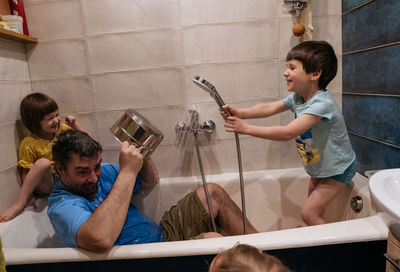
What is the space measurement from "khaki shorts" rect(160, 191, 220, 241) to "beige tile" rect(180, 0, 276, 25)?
0.89 metres

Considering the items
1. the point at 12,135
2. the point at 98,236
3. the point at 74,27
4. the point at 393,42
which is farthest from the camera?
the point at 74,27

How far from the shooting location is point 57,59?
5.15 ft

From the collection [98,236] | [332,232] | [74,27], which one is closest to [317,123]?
[332,232]

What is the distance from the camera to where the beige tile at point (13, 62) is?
1387 millimetres

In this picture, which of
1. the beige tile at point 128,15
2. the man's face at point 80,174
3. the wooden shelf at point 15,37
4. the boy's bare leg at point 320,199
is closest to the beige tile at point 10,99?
the wooden shelf at point 15,37

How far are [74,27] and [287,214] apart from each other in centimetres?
148

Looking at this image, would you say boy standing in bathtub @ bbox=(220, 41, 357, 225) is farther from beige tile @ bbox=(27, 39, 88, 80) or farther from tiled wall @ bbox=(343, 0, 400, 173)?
beige tile @ bbox=(27, 39, 88, 80)

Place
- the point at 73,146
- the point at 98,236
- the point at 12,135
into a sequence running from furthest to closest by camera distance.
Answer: the point at 12,135
the point at 73,146
the point at 98,236

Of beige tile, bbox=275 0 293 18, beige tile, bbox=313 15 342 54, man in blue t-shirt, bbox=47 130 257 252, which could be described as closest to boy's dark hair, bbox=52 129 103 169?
man in blue t-shirt, bbox=47 130 257 252

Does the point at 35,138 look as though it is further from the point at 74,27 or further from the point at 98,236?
the point at 98,236

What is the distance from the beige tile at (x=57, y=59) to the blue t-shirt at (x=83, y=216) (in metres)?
0.63

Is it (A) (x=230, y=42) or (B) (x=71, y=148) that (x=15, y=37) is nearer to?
(B) (x=71, y=148)

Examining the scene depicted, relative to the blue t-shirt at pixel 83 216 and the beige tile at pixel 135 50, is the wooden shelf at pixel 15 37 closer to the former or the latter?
the beige tile at pixel 135 50

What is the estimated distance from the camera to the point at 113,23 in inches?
59.4
